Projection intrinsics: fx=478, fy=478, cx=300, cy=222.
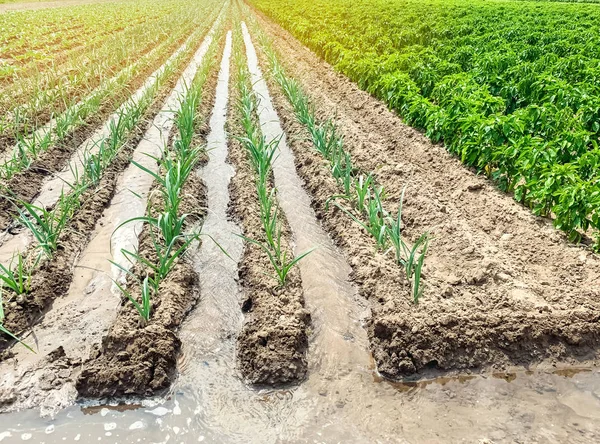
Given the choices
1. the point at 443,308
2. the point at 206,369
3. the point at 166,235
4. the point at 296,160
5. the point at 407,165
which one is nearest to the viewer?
the point at 206,369

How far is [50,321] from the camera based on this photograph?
10.6ft

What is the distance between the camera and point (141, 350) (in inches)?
111

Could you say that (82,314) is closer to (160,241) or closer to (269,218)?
(160,241)

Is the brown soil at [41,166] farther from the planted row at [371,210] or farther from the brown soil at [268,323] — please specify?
the planted row at [371,210]

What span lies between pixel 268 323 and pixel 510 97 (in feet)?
17.4

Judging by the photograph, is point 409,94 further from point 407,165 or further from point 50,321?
point 50,321

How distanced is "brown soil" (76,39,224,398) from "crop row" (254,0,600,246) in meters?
3.05

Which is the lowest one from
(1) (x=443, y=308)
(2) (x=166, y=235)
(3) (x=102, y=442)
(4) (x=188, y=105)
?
(3) (x=102, y=442)

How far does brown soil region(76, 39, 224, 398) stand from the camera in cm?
269

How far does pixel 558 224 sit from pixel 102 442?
364 cm

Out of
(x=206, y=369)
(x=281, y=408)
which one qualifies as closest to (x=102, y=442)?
(x=206, y=369)

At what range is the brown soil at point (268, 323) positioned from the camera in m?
2.83

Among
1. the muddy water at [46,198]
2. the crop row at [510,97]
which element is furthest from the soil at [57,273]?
the crop row at [510,97]

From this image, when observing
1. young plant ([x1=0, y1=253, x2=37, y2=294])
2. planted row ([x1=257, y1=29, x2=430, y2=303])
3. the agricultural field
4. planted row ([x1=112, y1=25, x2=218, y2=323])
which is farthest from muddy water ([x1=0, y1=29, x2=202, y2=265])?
planted row ([x1=257, y1=29, x2=430, y2=303])
